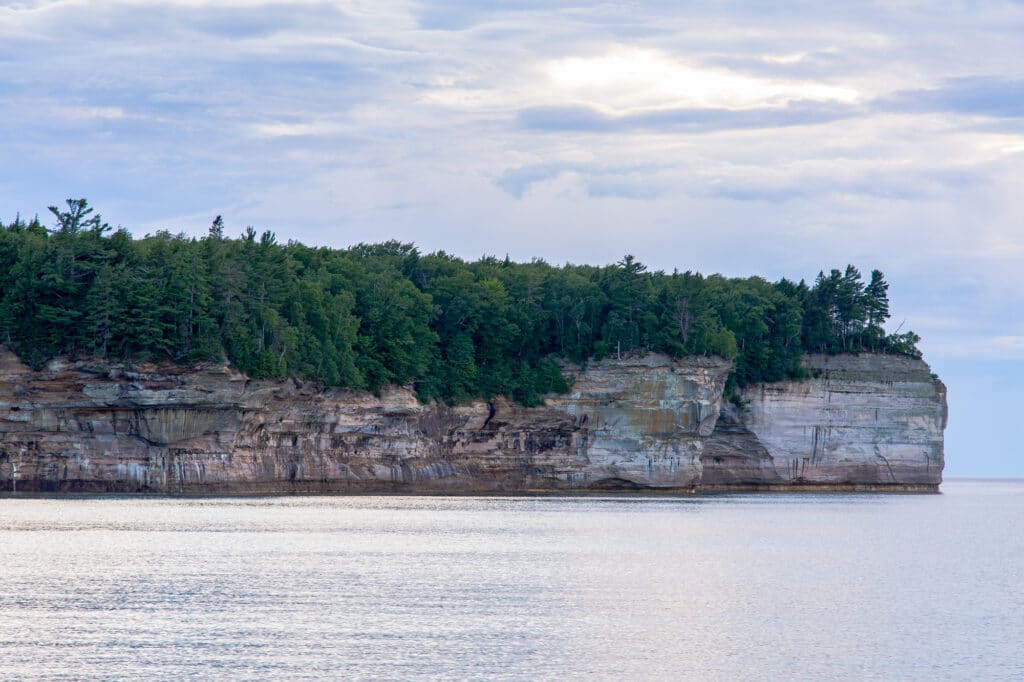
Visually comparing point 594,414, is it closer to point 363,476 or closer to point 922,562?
point 363,476

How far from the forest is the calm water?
14.8 metres

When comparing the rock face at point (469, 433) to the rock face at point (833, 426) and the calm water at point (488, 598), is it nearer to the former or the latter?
the rock face at point (833, 426)

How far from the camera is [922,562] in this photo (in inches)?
2201

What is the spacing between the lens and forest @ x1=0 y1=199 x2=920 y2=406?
82.9 meters

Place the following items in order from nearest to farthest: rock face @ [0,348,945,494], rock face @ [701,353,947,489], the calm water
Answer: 1. the calm water
2. rock face @ [0,348,945,494]
3. rock face @ [701,353,947,489]

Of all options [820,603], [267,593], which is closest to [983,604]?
[820,603]

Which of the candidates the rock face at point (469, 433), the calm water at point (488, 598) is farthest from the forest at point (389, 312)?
the calm water at point (488, 598)

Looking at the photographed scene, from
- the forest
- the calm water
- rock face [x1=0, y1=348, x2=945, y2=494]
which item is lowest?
the calm water

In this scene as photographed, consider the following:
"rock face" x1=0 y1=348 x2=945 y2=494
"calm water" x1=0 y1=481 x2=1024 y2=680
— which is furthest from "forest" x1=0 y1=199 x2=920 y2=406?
"calm water" x1=0 y1=481 x2=1024 y2=680

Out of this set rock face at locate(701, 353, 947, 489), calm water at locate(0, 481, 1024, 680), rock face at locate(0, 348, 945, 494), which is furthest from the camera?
rock face at locate(701, 353, 947, 489)

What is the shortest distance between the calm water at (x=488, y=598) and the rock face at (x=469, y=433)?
31.7 feet

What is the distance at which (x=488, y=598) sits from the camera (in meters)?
40.4

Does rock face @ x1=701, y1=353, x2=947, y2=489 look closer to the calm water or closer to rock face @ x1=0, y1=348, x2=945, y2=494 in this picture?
rock face @ x1=0, y1=348, x2=945, y2=494

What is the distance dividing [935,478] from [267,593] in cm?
9554
